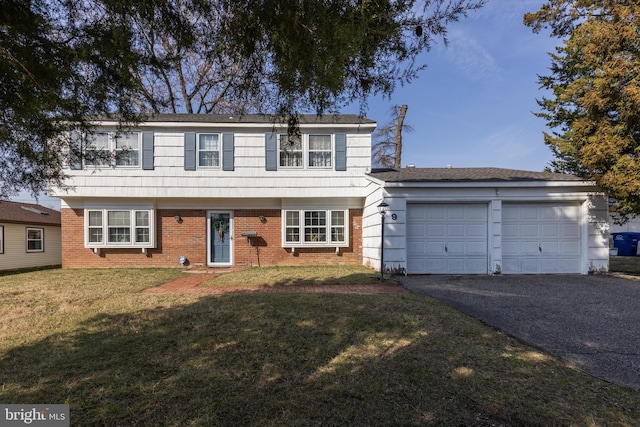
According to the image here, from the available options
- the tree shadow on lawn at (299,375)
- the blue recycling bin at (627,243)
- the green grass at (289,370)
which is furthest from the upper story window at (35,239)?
the blue recycling bin at (627,243)

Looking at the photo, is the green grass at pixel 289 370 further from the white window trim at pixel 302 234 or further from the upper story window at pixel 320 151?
the upper story window at pixel 320 151

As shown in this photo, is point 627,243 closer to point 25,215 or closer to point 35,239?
point 35,239

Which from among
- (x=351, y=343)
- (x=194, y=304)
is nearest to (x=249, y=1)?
(x=351, y=343)

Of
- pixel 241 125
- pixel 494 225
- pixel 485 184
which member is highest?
pixel 241 125

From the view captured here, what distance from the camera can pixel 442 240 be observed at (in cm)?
961

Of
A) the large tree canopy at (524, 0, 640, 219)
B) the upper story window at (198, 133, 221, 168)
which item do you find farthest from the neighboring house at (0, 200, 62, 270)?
the large tree canopy at (524, 0, 640, 219)

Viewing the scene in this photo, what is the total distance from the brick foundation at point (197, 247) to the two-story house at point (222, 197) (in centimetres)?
4

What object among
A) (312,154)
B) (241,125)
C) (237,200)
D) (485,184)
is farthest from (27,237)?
(485,184)

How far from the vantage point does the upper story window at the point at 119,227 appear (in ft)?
36.9

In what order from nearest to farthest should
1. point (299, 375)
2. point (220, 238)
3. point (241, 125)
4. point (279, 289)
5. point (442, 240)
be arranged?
point (299, 375) → point (279, 289) → point (442, 240) → point (241, 125) → point (220, 238)

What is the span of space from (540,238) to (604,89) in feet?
14.3

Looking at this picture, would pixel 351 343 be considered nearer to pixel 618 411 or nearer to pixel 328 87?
pixel 618 411

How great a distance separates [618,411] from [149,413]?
382 cm

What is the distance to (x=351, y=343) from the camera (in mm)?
4031
